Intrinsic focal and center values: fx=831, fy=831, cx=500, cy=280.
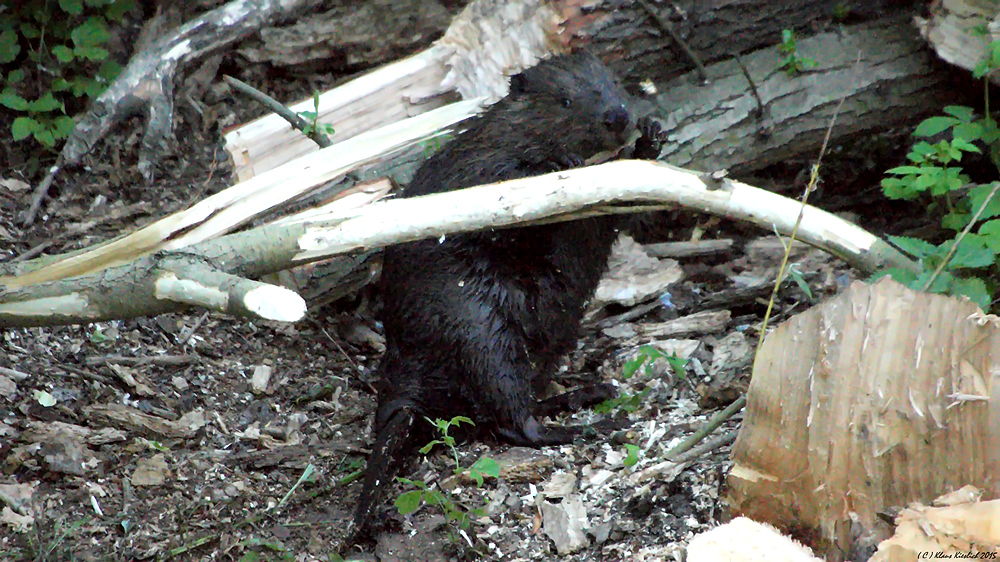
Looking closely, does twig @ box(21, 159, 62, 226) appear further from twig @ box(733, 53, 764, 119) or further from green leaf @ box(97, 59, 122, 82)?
twig @ box(733, 53, 764, 119)

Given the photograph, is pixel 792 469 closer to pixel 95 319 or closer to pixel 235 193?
pixel 95 319

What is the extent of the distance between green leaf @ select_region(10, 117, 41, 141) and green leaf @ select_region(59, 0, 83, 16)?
1.91 ft

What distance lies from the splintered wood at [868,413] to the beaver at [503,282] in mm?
1092

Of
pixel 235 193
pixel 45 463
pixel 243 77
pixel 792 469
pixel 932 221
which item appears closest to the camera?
pixel 792 469

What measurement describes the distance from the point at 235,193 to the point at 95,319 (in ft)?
2.91

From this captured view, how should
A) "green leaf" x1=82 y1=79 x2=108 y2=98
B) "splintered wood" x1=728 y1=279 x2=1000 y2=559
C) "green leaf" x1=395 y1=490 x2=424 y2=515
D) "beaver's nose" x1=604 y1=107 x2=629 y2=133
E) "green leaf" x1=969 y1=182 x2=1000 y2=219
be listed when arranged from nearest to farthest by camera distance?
"splintered wood" x1=728 y1=279 x2=1000 y2=559 < "green leaf" x1=395 y1=490 x2=424 y2=515 < "green leaf" x1=969 y1=182 x2=1000 y2=219 < "beaver's nose" x1=604 y1=107 x2=629 y2=133 < "green leaf" x1=82 y1=79 x2=108 y2=98

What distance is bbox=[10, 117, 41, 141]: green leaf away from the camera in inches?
160

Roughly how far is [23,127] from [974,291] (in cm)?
417

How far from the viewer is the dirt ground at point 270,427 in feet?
8.46

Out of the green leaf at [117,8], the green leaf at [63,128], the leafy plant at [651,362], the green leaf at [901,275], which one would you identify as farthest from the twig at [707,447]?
the green leaf at [117,8]

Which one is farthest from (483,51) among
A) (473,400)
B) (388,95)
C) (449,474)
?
(449,474)

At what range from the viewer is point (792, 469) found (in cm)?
210

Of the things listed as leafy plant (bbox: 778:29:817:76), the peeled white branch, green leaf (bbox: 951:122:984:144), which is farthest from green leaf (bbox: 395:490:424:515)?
leafy plant (bbox: 778:29:817:76)

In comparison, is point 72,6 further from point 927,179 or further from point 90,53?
point 927,179
